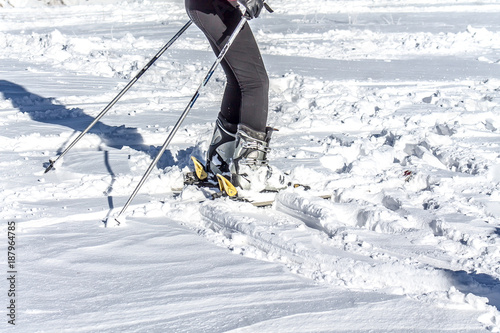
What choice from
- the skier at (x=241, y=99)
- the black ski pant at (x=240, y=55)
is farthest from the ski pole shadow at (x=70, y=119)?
the black ski pant at (x=240, y=55)

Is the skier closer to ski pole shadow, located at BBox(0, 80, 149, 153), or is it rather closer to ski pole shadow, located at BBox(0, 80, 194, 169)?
ski pole shadow, located at BBox(0, 80, 194, 169)

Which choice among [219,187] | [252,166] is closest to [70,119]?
[219,187]

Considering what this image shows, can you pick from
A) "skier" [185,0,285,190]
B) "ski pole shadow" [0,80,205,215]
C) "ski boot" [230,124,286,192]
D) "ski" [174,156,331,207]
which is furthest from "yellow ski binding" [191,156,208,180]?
"ski pole shadow" [0,80,205,215]

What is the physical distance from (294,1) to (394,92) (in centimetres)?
1702

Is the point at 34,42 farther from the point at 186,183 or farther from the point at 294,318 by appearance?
the point at 294,318

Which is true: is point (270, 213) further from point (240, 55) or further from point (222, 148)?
point (240, 55)

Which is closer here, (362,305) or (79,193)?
(362,305)

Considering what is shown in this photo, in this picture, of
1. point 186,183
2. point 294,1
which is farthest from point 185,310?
point 294,1

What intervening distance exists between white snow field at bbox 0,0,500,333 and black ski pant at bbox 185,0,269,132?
52 cm

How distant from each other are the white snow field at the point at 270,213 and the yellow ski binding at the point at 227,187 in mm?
138

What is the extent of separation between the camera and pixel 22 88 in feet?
23.2

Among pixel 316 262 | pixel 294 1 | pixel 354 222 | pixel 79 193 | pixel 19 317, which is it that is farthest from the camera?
pixel 294 1

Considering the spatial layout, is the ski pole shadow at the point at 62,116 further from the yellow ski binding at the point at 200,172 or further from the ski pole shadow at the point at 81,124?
the yellow ski binding at the point at 200,172

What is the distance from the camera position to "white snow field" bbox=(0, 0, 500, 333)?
192 centimetres
